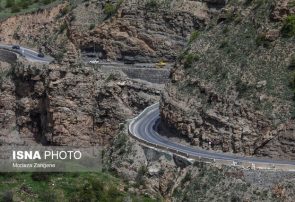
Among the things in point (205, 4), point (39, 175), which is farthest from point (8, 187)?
point (205, 4)

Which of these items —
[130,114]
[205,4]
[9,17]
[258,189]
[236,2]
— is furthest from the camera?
[9,17]

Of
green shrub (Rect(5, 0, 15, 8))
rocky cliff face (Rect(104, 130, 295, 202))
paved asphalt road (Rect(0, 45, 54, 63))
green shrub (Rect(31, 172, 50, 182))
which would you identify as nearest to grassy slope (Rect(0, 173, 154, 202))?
green shrub (Rect(31, 172, 50, 182))

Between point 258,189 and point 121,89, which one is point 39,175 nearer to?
point 258,189

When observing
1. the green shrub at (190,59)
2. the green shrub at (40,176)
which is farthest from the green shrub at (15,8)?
the green shrub at (40,176)

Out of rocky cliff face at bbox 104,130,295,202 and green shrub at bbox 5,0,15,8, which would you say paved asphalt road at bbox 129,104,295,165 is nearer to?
→ rocky cliff face at bbox 104,130,295,202

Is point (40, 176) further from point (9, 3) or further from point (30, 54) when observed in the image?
point (9, 3)

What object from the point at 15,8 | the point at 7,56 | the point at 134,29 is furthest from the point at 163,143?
the point at 15,8
